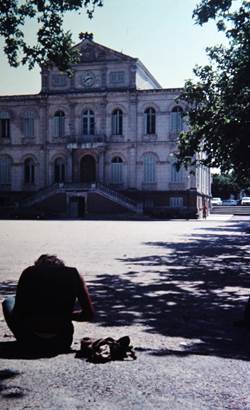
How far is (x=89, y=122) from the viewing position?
2036 inches

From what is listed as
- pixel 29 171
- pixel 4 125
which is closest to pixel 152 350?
pixel 29 171

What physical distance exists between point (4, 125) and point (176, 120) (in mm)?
18707

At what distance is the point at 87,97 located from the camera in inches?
2024

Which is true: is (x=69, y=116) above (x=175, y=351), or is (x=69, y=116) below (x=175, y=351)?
above

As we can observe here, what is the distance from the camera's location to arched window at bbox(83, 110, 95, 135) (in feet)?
170

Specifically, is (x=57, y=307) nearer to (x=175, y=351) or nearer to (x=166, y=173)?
(x=175, y=351)

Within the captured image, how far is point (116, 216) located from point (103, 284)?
3691cm

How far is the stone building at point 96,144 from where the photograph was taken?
4956 cm

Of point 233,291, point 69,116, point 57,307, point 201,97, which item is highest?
point 69,116

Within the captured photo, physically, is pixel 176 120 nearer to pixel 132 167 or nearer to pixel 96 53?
pixel 132 167

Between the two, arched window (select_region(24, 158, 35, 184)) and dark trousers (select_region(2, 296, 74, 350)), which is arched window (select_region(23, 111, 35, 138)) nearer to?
arched window (select_region(24, 158, 35, 184))

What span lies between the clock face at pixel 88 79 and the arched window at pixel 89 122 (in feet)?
9.31

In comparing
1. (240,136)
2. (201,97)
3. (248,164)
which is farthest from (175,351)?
(201,97)

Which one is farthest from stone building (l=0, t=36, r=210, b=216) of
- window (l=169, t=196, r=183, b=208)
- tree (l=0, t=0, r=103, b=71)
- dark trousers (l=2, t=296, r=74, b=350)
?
dark trousers (l=2, t=296, r=74, b=350)
